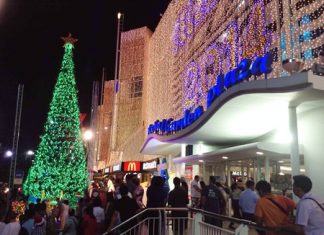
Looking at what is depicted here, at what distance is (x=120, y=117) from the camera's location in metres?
51.5

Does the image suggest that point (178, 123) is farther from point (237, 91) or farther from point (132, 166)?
point (132, 166)

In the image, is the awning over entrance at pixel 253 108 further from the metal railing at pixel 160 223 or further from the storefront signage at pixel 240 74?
the metal railing at pixel 160 223

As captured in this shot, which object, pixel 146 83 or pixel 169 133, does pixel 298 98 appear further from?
pixel 146 83

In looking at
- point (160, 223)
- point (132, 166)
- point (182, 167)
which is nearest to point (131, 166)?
point (132, 166)

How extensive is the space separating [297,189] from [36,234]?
19.5 ft

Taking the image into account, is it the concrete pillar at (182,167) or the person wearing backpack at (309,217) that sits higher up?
the concrete pillar at (182,167)

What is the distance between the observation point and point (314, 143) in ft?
39.0

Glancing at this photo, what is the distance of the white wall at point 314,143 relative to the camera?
1159 centimetres

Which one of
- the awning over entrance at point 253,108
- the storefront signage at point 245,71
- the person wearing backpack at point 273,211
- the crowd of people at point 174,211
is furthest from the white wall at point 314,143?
the person wearing backpack at point 273,211

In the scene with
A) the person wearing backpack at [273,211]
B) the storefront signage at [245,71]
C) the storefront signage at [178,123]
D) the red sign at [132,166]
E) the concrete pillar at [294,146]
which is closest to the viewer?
the person wearing backpack at [273,211]

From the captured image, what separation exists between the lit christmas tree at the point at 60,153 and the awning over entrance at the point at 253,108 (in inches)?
334

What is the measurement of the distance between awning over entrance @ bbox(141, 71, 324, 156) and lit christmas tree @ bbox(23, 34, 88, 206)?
27.8 feet

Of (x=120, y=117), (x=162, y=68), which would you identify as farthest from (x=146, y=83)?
(x=162, y=68)

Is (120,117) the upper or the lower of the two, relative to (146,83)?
lower
